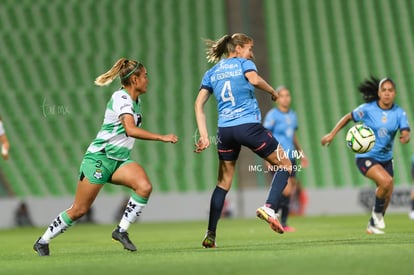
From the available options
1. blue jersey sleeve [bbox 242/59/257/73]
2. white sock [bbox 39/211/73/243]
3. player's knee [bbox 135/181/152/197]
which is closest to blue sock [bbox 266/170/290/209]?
blue jersey sleeve [bbox 242/59/257/73]

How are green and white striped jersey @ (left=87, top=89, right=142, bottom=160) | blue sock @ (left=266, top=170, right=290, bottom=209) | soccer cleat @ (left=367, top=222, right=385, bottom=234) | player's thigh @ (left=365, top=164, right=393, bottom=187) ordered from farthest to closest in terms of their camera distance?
player's thigh @ (left=365, top=164, right=393, bottom=187) < soccer cleat @ (left=367, top=222, right=385, bottom=234) < blue sock @ (left=266, top=170, right=290, bottom=209) < green and white striped jersey @ (left=87, top=89, right=142, bottom=160)

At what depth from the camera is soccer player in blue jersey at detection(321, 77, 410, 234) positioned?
1116cm

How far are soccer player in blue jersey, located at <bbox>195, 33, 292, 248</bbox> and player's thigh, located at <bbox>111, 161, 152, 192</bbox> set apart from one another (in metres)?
0.70

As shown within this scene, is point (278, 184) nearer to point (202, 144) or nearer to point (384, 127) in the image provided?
point (202, 144)

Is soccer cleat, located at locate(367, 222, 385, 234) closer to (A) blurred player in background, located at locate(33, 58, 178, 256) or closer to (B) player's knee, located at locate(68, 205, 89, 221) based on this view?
(A) blurred player in background, located at locate(33, 58, 178, 256)

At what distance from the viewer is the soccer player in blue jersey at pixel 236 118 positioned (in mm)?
8805

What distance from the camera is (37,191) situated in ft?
70.2

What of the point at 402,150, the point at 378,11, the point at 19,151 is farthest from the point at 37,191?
the point at 378,11

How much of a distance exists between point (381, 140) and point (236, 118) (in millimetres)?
3116

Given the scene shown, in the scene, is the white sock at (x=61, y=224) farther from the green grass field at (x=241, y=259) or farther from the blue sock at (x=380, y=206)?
the blue sock at (x=380, y=206)

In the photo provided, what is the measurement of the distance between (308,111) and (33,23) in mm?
8118

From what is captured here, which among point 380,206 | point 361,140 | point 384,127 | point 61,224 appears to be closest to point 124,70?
point 61,224

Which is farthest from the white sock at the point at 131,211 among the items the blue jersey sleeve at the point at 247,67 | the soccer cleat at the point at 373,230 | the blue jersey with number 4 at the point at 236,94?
the soccer cleat at the point at 373,230

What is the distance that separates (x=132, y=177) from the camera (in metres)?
8.42
